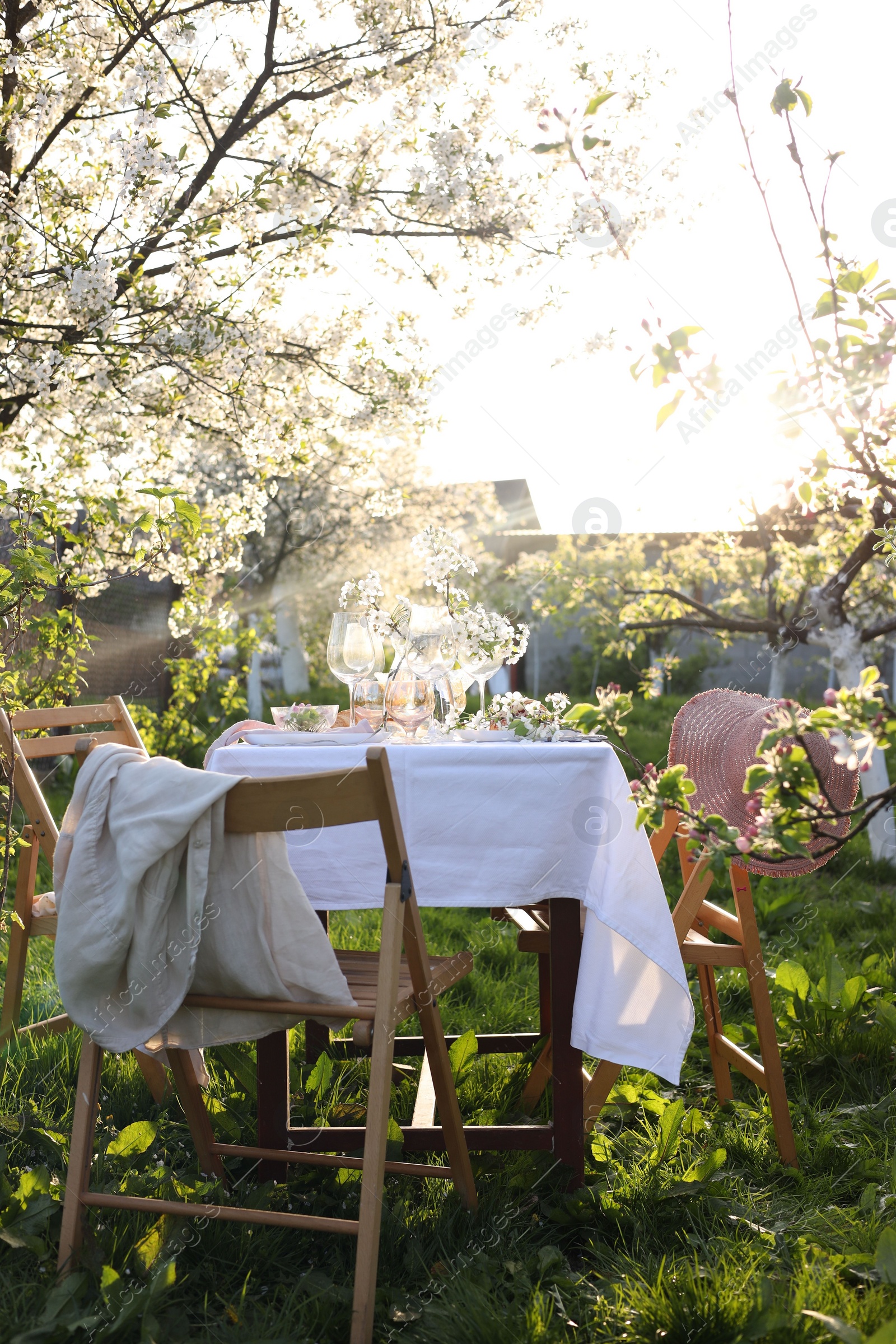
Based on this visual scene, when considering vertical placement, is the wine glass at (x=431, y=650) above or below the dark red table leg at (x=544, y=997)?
above

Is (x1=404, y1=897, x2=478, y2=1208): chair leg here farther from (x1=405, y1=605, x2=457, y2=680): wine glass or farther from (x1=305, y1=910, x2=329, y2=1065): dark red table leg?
(x1=305, y1=910, x2=329, y2=1065): dark red table leg

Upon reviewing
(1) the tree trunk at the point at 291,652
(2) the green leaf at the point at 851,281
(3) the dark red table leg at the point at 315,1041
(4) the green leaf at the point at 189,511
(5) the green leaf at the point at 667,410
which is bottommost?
(1) the tree trunk at the point at 291,652

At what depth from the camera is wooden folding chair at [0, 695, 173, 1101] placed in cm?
236

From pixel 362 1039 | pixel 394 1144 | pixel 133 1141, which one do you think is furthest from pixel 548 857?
pixel 133 1141

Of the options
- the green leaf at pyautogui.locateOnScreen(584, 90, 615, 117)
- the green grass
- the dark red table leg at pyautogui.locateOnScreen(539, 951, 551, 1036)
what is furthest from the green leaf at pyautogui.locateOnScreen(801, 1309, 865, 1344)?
the green leaf at pyautogui.locateOnScreen(584, 90, 615, 117)

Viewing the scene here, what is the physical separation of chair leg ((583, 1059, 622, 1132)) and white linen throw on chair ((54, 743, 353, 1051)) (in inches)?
30.9

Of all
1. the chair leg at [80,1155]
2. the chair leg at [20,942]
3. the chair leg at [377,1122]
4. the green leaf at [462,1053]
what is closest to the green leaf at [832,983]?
the green leaf at [462,1053]

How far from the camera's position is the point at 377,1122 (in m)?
1.64

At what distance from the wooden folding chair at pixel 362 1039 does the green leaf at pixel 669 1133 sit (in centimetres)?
48

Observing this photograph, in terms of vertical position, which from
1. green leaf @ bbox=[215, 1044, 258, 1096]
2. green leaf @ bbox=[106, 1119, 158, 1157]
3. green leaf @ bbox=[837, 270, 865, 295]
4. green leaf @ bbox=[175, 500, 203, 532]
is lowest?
green leaf @ bbox=[215, 1044, 258, 1096]

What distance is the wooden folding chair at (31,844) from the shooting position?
2.36 metres

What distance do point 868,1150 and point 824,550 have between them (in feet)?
12.3

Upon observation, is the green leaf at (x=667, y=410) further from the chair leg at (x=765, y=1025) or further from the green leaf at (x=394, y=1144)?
the green leaf at (x=394, y=1144)

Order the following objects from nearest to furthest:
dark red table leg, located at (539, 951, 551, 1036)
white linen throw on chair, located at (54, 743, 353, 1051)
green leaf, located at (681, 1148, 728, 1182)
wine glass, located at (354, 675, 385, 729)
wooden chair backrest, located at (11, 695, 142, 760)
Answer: white linen throw on chair, located at (54, 743, 353, 1051) < green leaf, located at (681, 1148, 728, 1182) < wine glass, located at (354, 675, 385, 729) < wooden chair backrest, located at (11, 695, 142, 760) < dark red table leg, located at (539, 951, 551, 1036)
